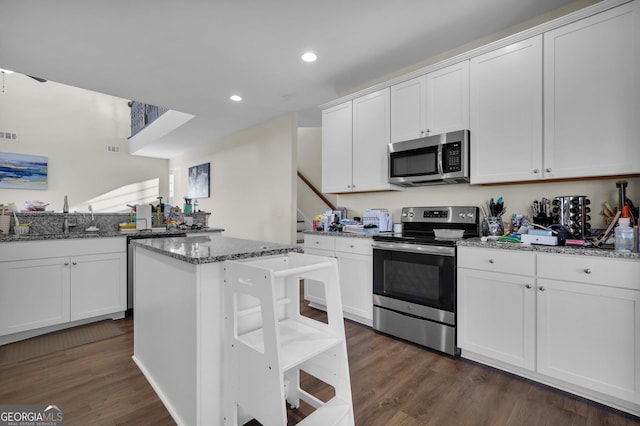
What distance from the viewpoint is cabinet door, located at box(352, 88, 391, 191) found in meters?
3.03

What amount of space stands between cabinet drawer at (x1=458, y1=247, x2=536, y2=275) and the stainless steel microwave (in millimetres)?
696

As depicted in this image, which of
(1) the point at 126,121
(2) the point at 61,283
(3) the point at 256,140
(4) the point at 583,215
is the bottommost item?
(2) the point at 61,283

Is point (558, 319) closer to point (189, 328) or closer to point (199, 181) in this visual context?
point (189, 328)

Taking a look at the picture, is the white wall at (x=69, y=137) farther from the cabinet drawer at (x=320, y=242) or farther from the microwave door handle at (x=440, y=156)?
the microwave door handle at (x=440, y=156)

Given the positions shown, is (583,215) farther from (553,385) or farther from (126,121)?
(126,121)

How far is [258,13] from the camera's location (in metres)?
2.21

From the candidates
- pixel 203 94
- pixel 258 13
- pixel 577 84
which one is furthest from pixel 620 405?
pixel 203 94

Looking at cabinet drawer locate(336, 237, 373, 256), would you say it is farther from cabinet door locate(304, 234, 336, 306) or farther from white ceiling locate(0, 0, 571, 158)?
white ceiling locate(0, 0, 571, 158)

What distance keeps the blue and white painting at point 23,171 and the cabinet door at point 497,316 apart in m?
7.73

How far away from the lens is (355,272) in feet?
9.59

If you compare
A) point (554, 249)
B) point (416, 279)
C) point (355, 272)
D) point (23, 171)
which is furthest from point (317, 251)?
point (23, 171)

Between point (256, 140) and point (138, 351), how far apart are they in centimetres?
373

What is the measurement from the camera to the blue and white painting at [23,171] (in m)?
5.59

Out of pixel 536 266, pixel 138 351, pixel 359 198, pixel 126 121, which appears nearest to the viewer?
pixel 536 266
